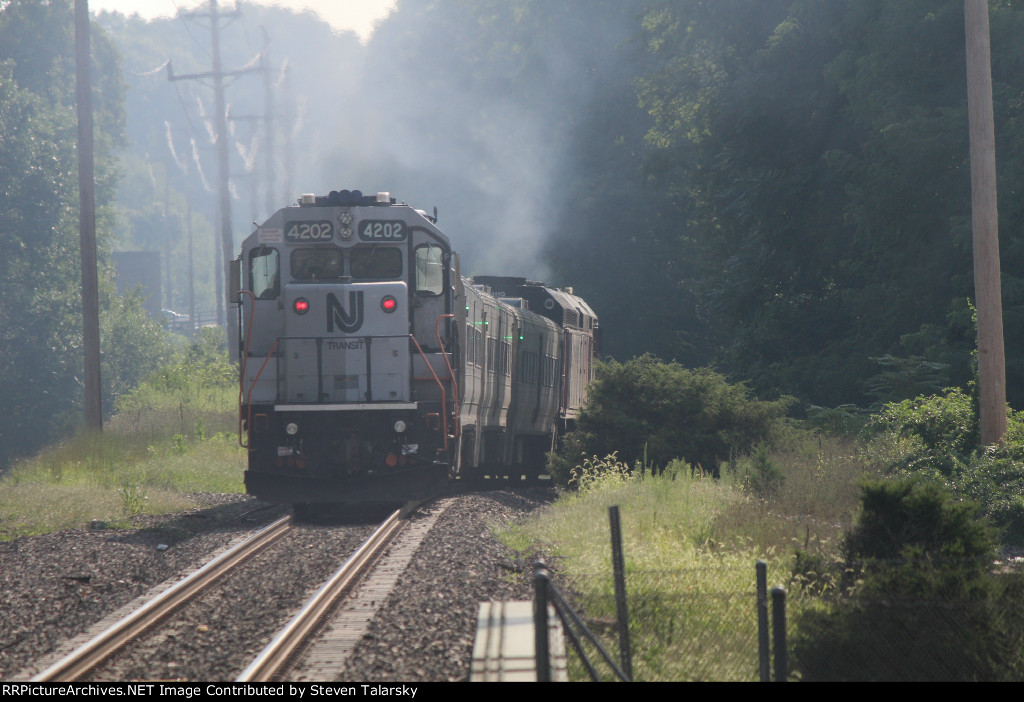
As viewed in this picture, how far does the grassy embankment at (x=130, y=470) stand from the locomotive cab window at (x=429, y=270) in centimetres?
478

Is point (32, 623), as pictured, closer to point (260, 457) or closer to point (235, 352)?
point (260, 457)

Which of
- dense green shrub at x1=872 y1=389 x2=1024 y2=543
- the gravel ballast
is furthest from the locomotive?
dense green shrub at x1=872 y1=389 x2=1024 y2=543

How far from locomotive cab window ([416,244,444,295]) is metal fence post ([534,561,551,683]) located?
368 inches

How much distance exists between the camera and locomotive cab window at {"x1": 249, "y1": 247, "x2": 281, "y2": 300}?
1385cm

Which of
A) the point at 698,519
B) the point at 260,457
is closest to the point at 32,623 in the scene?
the point at 260,457

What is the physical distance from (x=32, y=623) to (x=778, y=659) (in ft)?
18.7

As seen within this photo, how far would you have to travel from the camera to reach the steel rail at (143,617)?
6.38 m

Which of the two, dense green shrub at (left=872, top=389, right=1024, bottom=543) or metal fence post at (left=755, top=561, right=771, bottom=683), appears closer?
metal fence post at (left=755, top=561, right=771, bottom=683)

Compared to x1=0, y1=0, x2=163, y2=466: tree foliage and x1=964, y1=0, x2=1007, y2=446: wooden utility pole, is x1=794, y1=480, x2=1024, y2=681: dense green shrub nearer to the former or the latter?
x1=964, y1=0, x2=1007, y2=446: wooden utility pole

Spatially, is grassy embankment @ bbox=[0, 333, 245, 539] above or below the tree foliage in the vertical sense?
below

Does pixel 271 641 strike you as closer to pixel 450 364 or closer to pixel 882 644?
pixel 882 644

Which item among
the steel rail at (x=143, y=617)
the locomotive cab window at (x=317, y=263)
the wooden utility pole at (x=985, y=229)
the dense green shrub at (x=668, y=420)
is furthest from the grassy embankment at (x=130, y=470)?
the wooden utility pole at (x=985, y=229)

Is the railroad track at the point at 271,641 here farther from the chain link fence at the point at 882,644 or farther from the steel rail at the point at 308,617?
the chain link fence at the point at 882,644

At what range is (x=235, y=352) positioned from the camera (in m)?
14.2
